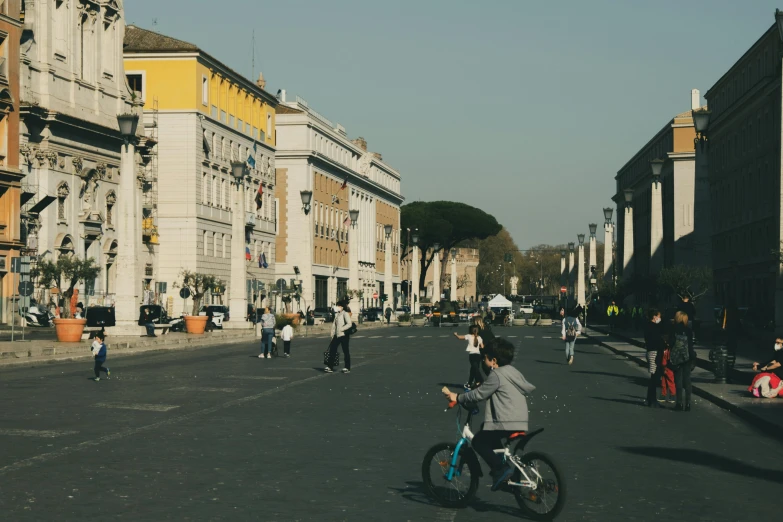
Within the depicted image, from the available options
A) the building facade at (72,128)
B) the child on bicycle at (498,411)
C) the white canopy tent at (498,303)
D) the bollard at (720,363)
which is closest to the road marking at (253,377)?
the bollard at (720,363)

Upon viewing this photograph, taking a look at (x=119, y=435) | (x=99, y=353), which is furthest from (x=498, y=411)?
(x=99, y=353)

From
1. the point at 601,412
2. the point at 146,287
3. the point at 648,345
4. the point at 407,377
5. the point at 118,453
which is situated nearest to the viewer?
the point at 118,453

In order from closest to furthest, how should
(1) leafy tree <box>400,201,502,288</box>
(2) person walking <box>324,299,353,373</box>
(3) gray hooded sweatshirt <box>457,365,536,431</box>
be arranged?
(3) gray hooded sweatshirt <box>457,365,536,431</box>, (2) person walking <box>324,299,353,373</box>, (1) leafy tree <box>400,201,502,288</box>

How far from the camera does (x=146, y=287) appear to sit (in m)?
80.8

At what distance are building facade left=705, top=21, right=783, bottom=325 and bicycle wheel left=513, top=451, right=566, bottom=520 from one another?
66.4 metres

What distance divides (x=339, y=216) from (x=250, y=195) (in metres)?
29.4

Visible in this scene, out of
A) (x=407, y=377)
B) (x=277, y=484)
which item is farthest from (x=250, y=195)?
(x=277, y=484)

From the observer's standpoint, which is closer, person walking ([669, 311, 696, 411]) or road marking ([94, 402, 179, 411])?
road marking ([94, 402, 179, 411])

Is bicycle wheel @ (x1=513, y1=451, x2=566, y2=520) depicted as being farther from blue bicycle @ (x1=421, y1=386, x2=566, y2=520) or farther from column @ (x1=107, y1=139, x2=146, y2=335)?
column @ (x1=107, y1=139, x2=146, y2=335)

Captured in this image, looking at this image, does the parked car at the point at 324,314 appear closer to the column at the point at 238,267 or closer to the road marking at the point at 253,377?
the column at the point at 238,267

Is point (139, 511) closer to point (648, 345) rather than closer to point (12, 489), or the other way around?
point (12, 489)

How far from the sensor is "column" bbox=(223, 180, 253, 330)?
5469 centimetres

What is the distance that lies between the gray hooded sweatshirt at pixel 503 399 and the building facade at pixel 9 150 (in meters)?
50.3

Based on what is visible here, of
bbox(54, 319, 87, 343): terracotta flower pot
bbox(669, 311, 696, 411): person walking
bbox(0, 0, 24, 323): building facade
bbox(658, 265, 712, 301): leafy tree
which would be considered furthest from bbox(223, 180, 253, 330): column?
bbox(669, 311, 696, 411): person walking
